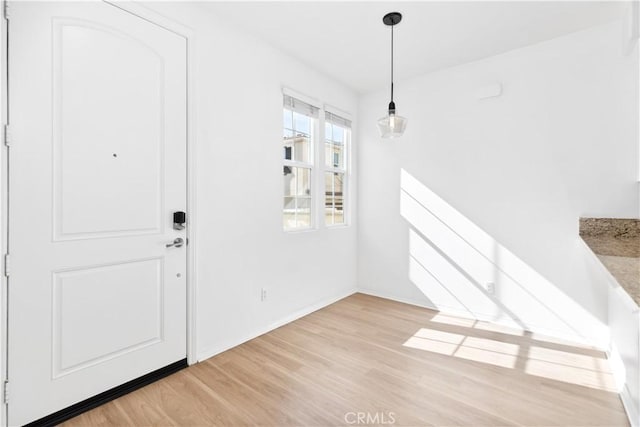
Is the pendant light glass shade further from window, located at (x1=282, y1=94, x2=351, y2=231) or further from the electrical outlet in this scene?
the electrical outlet

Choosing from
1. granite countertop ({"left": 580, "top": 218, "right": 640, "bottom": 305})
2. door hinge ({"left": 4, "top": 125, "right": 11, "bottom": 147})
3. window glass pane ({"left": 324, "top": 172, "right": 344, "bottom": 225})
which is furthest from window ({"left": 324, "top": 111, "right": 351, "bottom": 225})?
door hinge ({"left": 4, "top": 125, "right": 11, "bottom": 147})

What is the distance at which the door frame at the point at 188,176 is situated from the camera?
5.11ft

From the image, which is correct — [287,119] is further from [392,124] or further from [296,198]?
[392,124]

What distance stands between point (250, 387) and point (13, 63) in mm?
2323

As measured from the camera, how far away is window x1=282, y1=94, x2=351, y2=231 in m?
3.29

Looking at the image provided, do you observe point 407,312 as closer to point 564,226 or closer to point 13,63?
point 564,226

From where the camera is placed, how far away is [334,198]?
3.98 meters

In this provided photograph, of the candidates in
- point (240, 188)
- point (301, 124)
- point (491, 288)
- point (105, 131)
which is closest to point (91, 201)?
point (105, 131)

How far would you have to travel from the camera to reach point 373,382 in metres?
2.12

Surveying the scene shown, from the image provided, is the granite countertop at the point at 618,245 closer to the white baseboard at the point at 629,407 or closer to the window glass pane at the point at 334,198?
the white baseboard at the point at 629,407

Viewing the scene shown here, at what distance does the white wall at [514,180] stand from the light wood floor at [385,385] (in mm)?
539

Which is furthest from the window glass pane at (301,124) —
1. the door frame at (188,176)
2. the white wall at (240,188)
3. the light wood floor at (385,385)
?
the light wood floor at (385,385)

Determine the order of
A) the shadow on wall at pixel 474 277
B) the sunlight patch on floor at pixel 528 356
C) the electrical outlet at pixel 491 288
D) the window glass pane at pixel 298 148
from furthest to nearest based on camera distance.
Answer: the window glass pane at pixel 298 148 < the electrical outlet at pixel 491 288 < the shadow on wall at pixel 474 277 < the sunlight patch on floor at pixel 528 356

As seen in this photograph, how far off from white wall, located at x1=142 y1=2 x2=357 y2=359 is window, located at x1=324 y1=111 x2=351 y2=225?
52 centimetres
